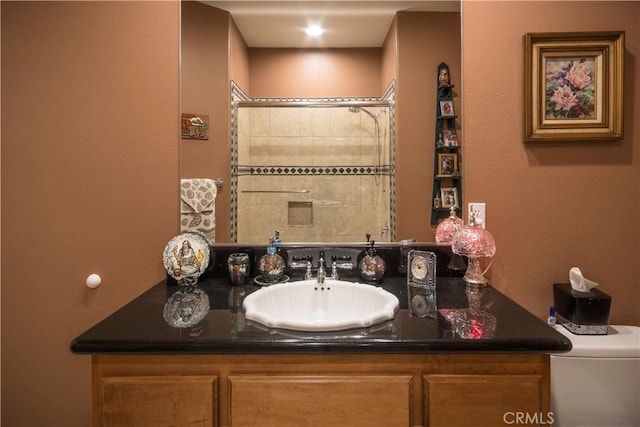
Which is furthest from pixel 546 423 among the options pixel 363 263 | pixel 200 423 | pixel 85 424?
pixel 85 424

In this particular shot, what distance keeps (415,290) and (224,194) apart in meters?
0.88

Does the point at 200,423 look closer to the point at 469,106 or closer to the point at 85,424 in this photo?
the point at 85,424

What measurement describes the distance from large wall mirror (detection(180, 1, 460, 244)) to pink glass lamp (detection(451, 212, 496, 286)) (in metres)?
0.17

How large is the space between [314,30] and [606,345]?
1.66m

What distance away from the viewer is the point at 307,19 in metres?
1.40

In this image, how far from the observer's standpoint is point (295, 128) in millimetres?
1397

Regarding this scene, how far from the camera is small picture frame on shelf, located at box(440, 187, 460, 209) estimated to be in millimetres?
1387

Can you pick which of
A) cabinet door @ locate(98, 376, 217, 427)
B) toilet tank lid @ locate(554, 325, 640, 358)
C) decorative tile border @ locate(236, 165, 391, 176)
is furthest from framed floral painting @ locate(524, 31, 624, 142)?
cabinet door @ locate(98, 376, 217, 427)

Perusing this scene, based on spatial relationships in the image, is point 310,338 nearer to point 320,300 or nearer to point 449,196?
point 320,300

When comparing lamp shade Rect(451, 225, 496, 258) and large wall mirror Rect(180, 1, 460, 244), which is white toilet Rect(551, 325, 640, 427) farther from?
large wall mirror Rect(180, 1, 460, 244)

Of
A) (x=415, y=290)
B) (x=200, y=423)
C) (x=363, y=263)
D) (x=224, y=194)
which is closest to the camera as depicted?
(x=200, y=423)

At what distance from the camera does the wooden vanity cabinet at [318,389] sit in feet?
2.64

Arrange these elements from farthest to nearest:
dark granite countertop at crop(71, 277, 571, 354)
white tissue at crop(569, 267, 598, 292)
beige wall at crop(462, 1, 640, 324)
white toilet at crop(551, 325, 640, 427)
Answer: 1. beige wall at crop(462, 1, 640, 324)
2. white tissue at crop(569, 267, 598, 292)
3. white toilet at crop(551, 325, 640, 427)
4. dark granite countertop at crop(71, 277, 571, 354)

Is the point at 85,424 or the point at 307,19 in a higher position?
the point at 307,19
